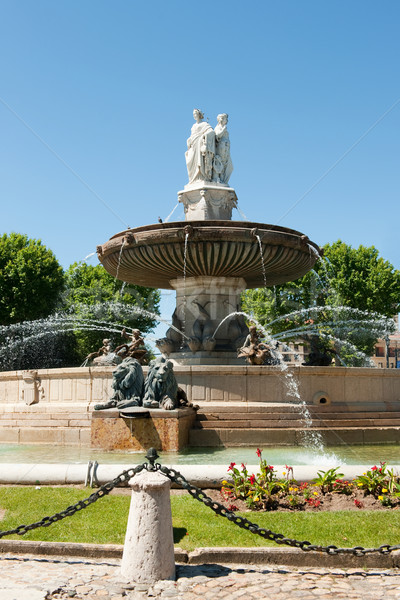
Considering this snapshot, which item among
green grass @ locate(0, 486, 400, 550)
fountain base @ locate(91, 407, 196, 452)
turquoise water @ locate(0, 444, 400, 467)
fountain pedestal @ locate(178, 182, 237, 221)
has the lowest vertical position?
green grass @ locate(0, 486, 400, 550)

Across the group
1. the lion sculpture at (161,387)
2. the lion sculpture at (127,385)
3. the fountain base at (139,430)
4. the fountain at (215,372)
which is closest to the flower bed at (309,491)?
the fountain base at (139,430)

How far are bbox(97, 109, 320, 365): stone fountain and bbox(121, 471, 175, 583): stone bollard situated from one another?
905 cm

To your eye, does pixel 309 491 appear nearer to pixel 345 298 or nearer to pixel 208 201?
pixel 208 201

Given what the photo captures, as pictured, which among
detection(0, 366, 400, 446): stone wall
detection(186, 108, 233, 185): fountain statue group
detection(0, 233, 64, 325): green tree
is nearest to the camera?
detection(0, 366, 400, 446): stone wall

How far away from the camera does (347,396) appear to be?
12.4 meters

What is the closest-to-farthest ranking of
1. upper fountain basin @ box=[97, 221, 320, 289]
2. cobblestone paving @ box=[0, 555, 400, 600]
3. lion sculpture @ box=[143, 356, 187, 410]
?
cobblestone paving @ box=[0, 555, 400, 600] < lion sculpture @ box=[143, 356, 187, 410] < upper fountain basin @ box=[97, 221, 320, 289]

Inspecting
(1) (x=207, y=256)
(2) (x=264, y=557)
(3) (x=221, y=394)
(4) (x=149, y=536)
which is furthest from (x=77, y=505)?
(1) (x=207, y=256)

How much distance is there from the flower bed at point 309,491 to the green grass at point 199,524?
10.5 inches

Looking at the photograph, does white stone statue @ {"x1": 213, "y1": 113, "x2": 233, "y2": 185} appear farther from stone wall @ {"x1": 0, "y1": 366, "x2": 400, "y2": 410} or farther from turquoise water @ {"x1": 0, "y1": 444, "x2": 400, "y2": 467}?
turquoise water @ {"x1": 0, "y1": 444, "x2": 400, "y2": 467}

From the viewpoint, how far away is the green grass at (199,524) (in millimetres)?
5285

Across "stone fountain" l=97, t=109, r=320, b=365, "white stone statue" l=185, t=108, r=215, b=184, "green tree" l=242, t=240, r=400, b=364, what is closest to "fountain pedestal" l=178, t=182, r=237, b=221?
"stone fountain" l=97, t=109, r=320, b=365

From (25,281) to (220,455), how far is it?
26249 mm

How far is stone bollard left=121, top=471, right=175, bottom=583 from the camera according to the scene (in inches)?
179

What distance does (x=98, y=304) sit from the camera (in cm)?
3962
